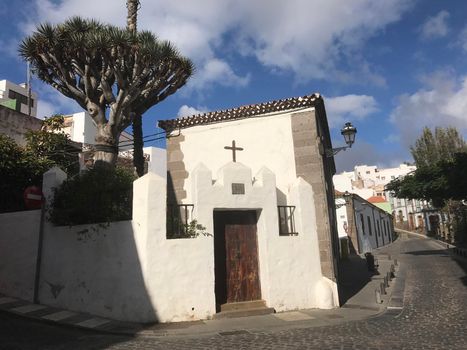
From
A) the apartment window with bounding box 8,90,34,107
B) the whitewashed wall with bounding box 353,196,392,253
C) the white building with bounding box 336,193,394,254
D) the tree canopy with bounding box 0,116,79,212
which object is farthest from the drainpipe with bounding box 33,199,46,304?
the apartment window with bounding box 8,90,34,107

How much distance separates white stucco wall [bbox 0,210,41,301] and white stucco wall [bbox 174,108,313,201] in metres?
4.46

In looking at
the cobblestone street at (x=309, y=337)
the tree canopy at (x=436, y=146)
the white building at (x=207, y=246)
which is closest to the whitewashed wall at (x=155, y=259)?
the white building at (x=207, y=246)

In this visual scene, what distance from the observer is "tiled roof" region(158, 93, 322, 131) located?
38.0ft

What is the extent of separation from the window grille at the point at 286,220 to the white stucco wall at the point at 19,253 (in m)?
6.30

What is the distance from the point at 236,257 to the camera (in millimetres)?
9625

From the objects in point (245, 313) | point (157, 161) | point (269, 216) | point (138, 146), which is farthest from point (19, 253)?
point (157, 161)

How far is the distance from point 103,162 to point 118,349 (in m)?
6.03

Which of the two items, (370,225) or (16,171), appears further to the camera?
(370,225)

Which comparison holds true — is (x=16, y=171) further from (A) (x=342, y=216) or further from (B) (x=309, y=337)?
(A) (x=342, y=216)

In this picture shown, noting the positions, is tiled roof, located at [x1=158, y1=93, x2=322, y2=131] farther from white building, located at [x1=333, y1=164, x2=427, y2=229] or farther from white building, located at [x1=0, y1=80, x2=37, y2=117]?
white building, located at [x1=333, y1=164, x2=427, y2=229]

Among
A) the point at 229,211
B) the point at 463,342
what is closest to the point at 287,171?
the point at 229,211

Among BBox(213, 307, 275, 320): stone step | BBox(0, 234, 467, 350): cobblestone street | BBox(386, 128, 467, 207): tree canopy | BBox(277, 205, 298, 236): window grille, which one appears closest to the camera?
BBox(0, 234, 467, 350): cobblestone street

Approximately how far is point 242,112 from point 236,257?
482cm

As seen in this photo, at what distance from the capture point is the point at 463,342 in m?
6.37
